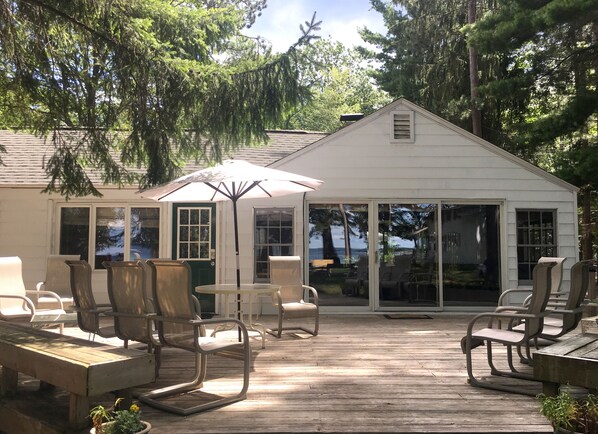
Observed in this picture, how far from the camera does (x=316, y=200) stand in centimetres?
852

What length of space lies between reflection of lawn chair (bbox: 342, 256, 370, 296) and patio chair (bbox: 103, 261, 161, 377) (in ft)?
15.6

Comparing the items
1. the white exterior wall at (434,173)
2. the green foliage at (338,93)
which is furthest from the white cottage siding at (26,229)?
the green foliage at (338,93)

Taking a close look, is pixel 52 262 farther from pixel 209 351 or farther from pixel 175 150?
pixel 209 351

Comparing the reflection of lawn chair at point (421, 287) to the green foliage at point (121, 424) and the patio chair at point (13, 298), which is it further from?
the green foliage at point (121, 424)

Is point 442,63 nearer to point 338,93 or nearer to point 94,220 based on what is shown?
point 94,220

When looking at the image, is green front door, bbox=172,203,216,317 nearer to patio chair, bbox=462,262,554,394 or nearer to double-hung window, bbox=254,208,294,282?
double-hung window, bbox=254,208,294,282

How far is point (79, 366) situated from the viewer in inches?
104

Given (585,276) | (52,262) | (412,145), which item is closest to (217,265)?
(52,262)

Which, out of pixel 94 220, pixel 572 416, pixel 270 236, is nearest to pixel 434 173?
pixel 270 236

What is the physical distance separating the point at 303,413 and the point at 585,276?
9.53 ft

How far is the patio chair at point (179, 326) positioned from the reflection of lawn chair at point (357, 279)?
15.8ft

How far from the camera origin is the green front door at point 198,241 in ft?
28.8

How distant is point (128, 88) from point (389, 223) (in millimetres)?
4728

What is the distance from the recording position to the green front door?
346 inches
